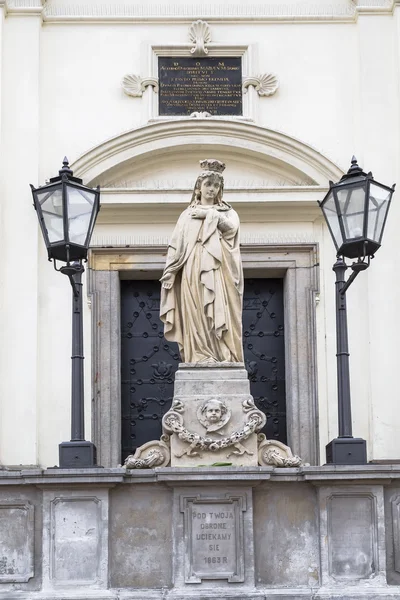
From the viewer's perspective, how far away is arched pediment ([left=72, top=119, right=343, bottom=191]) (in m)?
15.3

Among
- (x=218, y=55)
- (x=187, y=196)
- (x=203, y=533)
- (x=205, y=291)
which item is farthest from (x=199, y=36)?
(x=203, y=533)

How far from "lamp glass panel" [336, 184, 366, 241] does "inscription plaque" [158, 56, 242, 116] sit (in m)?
3.60

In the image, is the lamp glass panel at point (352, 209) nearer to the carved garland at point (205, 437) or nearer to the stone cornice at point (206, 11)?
the carved garland at point (205, 437)

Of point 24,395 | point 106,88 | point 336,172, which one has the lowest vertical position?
point 24,395

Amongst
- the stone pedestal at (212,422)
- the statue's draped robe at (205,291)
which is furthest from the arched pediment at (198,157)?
the stone pedestal at (212,422)

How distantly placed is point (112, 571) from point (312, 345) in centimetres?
446

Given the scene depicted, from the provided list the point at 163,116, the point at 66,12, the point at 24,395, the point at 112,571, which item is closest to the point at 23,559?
the point at 112,571

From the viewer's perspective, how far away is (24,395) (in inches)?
580

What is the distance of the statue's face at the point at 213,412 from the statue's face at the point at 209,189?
190 cm

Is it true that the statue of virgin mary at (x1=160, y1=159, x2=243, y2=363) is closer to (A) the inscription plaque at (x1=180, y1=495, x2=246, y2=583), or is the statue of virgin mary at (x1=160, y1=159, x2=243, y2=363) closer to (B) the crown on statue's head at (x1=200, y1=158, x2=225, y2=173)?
(B) the crown on statue's head at (x1=200, y1=158, x2=225, y2=173)

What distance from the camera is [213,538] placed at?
11.5 meters

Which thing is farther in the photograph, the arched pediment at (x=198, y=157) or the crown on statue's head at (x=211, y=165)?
the arched pediment at (x=198, y=157)

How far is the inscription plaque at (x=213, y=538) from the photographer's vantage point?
37.4 ft

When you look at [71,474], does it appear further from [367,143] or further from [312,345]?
[367,143]
